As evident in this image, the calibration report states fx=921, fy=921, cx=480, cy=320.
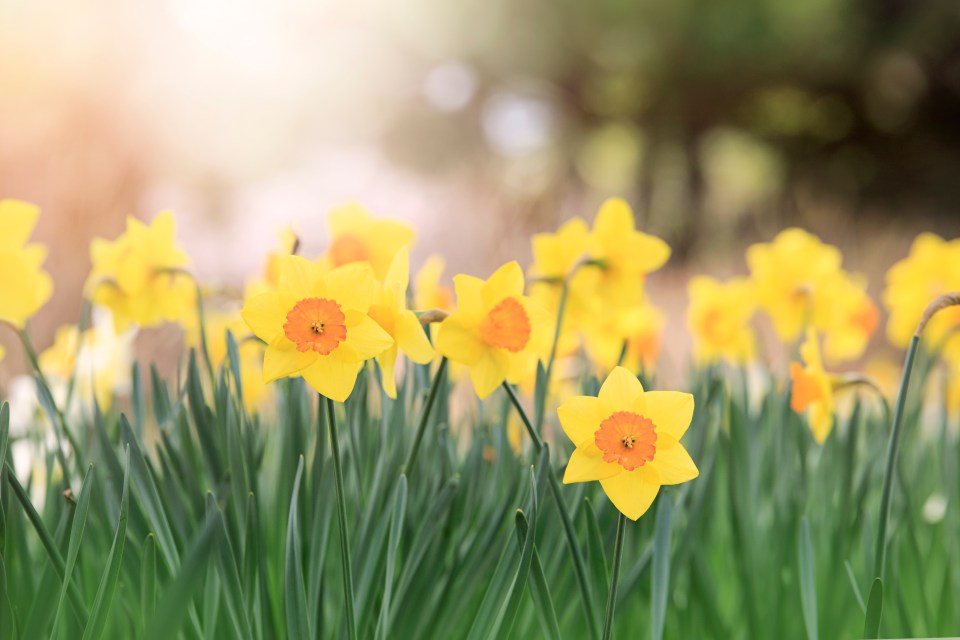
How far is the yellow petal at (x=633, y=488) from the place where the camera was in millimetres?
555

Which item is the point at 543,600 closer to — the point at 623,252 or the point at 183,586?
the point at 183,586

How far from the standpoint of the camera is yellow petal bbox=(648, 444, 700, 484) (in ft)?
1.81

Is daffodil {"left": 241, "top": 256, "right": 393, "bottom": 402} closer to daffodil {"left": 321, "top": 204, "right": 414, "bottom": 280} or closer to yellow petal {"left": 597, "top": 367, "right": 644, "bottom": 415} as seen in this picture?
yellow petal {"left": 597, "top": 367, "right": 644, "bottom": 415}

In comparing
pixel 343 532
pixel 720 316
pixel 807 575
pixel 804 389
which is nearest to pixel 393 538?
pixel 343 532

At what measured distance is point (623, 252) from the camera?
39.4 inches

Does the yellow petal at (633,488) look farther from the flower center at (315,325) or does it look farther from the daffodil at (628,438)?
the flower center at (315,325)

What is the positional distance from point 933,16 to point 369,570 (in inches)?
406

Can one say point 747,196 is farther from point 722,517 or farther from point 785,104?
point 722,517

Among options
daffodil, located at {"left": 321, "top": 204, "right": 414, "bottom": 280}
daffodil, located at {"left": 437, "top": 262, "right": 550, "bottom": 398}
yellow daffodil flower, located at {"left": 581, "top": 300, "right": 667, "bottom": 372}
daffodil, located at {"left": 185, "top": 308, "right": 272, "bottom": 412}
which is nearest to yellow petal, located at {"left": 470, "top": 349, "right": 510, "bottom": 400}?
daffodil, located at {"left": 437, "top": 262, "right": 550, "bottom": 398}

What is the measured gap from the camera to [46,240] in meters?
3.04

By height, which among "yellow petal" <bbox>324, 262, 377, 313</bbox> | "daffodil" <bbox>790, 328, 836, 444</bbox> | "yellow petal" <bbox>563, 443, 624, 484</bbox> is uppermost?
"daffodil" <bbox>790, 328, 836, 444</bbox>

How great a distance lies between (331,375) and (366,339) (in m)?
0.03

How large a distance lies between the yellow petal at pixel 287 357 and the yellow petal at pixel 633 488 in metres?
0.19

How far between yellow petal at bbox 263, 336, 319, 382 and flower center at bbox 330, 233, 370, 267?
0.31 m
